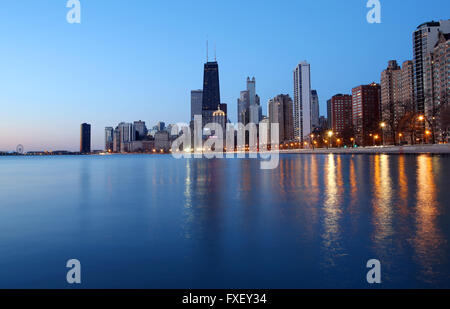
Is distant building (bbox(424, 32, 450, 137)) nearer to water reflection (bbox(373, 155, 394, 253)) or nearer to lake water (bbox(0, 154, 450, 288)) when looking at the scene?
water reflection (bbox(373, 155, 394, 253))

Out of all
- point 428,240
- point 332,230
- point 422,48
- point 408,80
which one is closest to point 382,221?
point 332,230

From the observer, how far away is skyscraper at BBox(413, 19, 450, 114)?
161875 millimetres

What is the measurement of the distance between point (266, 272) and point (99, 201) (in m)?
10.6

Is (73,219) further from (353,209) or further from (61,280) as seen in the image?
(353,209)

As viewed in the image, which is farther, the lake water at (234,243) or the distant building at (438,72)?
the distant building at (438,72)

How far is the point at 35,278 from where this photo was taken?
17.6 ft

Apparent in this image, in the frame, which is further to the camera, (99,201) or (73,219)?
(99,201)

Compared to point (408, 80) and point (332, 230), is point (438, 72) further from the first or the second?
point (332, 230)

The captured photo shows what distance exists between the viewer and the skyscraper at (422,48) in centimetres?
16188

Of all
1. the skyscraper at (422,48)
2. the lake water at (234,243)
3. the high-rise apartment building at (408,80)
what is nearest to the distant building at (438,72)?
the skyscraper at (422,48)

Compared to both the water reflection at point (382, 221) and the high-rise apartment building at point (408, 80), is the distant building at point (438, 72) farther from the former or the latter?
the water reflection at point (382, 221)

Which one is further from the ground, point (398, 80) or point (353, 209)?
point (398, 80)
